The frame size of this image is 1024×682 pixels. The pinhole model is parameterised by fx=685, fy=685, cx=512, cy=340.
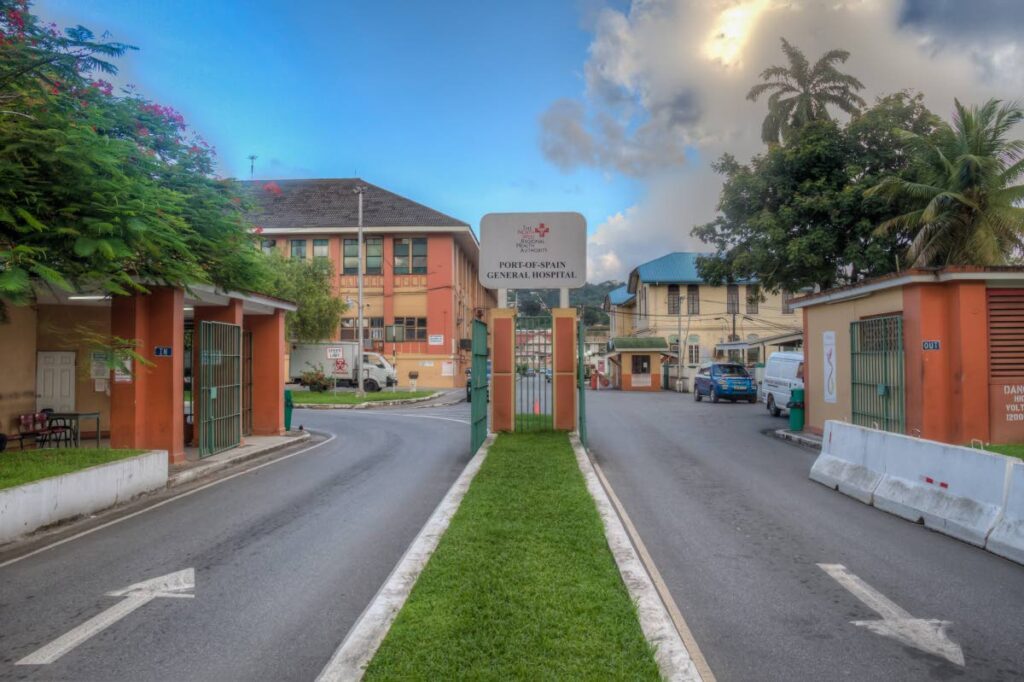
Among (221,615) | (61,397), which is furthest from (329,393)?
(221,615)

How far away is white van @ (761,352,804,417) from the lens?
2341 centimetres

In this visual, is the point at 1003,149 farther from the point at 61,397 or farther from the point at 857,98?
the point at 61,397

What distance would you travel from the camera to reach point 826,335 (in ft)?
57.2

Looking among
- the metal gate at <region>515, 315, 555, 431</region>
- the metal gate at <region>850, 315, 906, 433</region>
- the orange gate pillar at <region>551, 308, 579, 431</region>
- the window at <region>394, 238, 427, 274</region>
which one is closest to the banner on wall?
the metal gate at <region>850, 315, 906, 433</region>

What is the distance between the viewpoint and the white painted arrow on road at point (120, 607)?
4.57 meters

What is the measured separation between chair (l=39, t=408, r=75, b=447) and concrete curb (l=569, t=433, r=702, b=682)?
11260 millimetres

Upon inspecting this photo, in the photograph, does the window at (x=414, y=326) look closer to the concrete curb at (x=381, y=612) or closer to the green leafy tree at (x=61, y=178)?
the green leafy tree at (x=61, y=178)

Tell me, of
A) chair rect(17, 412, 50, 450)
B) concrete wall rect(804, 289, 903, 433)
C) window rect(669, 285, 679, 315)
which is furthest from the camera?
window rect(669, 285, 679, 315)

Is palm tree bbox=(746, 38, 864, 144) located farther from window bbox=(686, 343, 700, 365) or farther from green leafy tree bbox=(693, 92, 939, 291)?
window bbox=(686, 343, 700, 365)

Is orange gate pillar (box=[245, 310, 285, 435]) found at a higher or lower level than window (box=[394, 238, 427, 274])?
lower

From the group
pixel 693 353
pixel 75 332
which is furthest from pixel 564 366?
pixel 693 353

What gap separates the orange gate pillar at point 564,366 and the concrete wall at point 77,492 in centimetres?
821

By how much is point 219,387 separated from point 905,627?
1274cm

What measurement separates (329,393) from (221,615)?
104 feet
